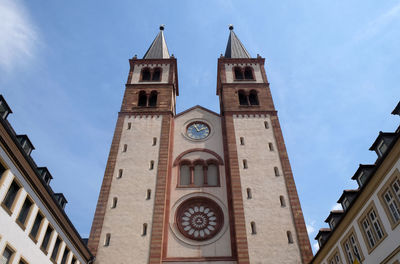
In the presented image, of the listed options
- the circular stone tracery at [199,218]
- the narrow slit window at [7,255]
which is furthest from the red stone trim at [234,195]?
the narrow slit window at [7,255]

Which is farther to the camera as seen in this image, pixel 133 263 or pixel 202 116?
pixel 202 116

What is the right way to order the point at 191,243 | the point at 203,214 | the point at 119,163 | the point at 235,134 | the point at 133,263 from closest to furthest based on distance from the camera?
the point at 133,263 → the point at 191,243 → the point at 203,214 → the point at 119,163 → the point at 235,134

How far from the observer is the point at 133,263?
26.0 metres

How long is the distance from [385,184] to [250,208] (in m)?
14.6

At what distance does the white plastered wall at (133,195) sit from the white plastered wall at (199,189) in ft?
6.42

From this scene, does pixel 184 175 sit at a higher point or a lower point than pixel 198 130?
lower

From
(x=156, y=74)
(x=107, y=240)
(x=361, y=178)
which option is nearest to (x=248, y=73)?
(x=156, y=74)

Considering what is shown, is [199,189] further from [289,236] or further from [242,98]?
[242,98]

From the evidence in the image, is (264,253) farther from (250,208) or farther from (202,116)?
(202,116)

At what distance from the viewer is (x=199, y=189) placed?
1235 inches

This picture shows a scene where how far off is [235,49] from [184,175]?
78.0 feet

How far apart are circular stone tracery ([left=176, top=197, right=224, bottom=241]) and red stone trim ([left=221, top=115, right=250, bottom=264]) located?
4.34 ft

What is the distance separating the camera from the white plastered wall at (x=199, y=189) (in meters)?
27.6

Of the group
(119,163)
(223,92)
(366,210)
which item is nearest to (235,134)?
(223,92)
